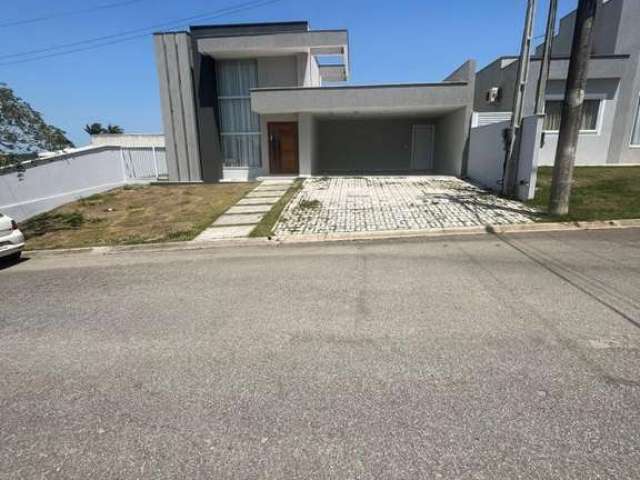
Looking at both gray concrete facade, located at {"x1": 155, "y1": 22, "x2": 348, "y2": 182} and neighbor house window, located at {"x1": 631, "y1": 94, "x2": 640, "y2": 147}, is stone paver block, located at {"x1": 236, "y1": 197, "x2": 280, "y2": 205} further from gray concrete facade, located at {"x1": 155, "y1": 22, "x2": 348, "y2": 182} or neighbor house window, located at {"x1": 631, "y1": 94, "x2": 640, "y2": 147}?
neighbor house window, located at {"x1": 631, "y1": 94, "x2": 640, "y2": 147}

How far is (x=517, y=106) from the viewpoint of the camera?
9.34 meters

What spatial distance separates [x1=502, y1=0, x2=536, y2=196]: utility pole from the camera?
8875 mm

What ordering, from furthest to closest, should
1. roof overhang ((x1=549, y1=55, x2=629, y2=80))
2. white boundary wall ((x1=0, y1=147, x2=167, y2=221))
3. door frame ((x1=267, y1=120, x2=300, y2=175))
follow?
door frame ((x1=267, y1=120, x2=300, y2=175)) → roof overhang ((x1=549, y1=55, x2=629, y2=80)) → white boundary wall ((x1=0, y1=147, x2=167, y2=221))

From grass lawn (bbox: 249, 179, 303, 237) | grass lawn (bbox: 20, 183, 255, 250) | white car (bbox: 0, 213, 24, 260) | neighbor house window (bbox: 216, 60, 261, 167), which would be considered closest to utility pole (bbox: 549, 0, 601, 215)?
grass lawn (bbox: 249, 179, 303, 237)

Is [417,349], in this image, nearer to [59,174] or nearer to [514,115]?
[514,115]

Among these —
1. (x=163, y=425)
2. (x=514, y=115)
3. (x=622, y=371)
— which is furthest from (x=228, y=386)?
(x=514, y=115)

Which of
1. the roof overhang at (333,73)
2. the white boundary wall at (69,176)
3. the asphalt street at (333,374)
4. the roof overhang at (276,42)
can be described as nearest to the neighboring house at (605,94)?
the roof overhang at (276,42)

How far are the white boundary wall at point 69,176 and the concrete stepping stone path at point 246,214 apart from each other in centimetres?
665

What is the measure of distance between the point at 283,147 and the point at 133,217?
8328 mm

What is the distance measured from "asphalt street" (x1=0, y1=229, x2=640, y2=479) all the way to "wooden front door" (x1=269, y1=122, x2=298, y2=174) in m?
12.5

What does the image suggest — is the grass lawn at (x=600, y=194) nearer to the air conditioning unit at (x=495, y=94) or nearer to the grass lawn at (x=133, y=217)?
the air conditioning unit at (x=495, y=94)

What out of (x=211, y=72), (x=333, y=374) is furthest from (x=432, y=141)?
(x=333, y=374)

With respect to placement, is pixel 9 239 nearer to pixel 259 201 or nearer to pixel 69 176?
pixel 259 201

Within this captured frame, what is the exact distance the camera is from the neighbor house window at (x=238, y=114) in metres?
16.9
